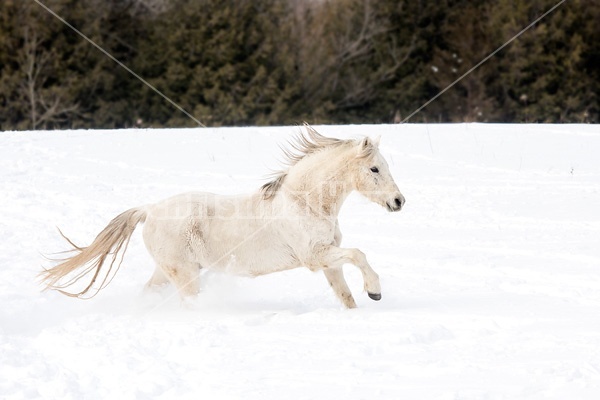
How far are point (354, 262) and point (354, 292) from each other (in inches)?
38.1

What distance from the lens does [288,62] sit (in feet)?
106

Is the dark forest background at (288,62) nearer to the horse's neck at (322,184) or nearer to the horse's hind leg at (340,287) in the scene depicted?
the horse's neck at (322,184)

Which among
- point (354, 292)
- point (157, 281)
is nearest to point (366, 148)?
point (354, 292)

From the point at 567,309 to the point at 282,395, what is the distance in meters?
2.42

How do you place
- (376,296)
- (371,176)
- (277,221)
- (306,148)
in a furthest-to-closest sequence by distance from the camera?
(306,148)
(277,221)
(371,176)
(376,296)

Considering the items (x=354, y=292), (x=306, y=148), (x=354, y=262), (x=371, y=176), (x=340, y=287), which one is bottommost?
(x=354, y=292)

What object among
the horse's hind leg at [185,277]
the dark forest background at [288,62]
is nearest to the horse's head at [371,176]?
the horse's hind leg at [185,277]

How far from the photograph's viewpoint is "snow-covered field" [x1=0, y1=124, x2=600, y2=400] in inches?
163

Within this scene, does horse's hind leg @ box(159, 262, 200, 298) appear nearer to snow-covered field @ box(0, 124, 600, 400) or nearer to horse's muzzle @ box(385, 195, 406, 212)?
snow-covered field @ box(0, 124, 600, 400)

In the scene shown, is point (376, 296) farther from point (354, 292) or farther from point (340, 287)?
point (354, 292)

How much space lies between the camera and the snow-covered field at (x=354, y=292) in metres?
4.13

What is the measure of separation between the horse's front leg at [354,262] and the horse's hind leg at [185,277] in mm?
1071

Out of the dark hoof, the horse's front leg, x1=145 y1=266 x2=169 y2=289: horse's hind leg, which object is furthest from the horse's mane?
the dark hoof

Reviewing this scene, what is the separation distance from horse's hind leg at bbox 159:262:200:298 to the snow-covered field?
0.16 metres
